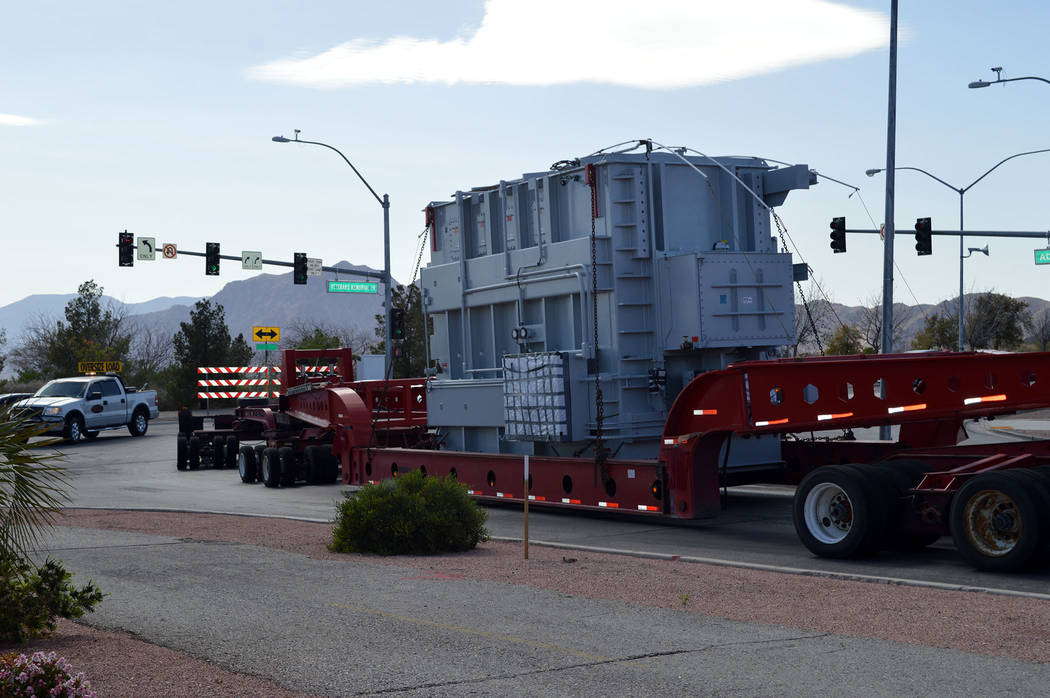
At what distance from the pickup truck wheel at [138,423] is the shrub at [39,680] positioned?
35.3m

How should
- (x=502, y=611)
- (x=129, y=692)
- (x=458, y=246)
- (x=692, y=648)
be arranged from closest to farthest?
(x=129, y=692), (x=692, y=648), (x=502, y=611), (x=458, y=246)

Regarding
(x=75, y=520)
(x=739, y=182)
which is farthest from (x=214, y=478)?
(x=739, y=182)

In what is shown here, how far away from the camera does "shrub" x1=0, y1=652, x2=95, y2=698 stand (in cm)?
594

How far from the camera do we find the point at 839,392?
40.2ft

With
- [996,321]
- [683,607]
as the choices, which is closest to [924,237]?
[683,607]

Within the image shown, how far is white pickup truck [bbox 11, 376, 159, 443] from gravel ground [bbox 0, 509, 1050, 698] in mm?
25785

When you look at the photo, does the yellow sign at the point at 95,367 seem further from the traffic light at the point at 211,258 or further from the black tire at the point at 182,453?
the black tire at the point at 182,453

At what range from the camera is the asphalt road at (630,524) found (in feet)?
35.9

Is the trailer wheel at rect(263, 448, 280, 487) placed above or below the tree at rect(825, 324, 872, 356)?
below

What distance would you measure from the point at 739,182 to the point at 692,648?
361 inches

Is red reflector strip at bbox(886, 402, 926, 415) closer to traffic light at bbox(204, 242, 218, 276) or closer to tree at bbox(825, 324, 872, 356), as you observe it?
tree at bbox(825, 324, 872, 356)

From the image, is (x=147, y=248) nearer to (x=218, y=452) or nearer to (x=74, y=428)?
(x=74, y=428)

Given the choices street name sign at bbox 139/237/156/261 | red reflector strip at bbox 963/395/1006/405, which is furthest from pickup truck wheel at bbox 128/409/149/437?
red reflector strip at bbox 963/395/1006/405

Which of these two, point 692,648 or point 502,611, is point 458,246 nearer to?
point 502,611
